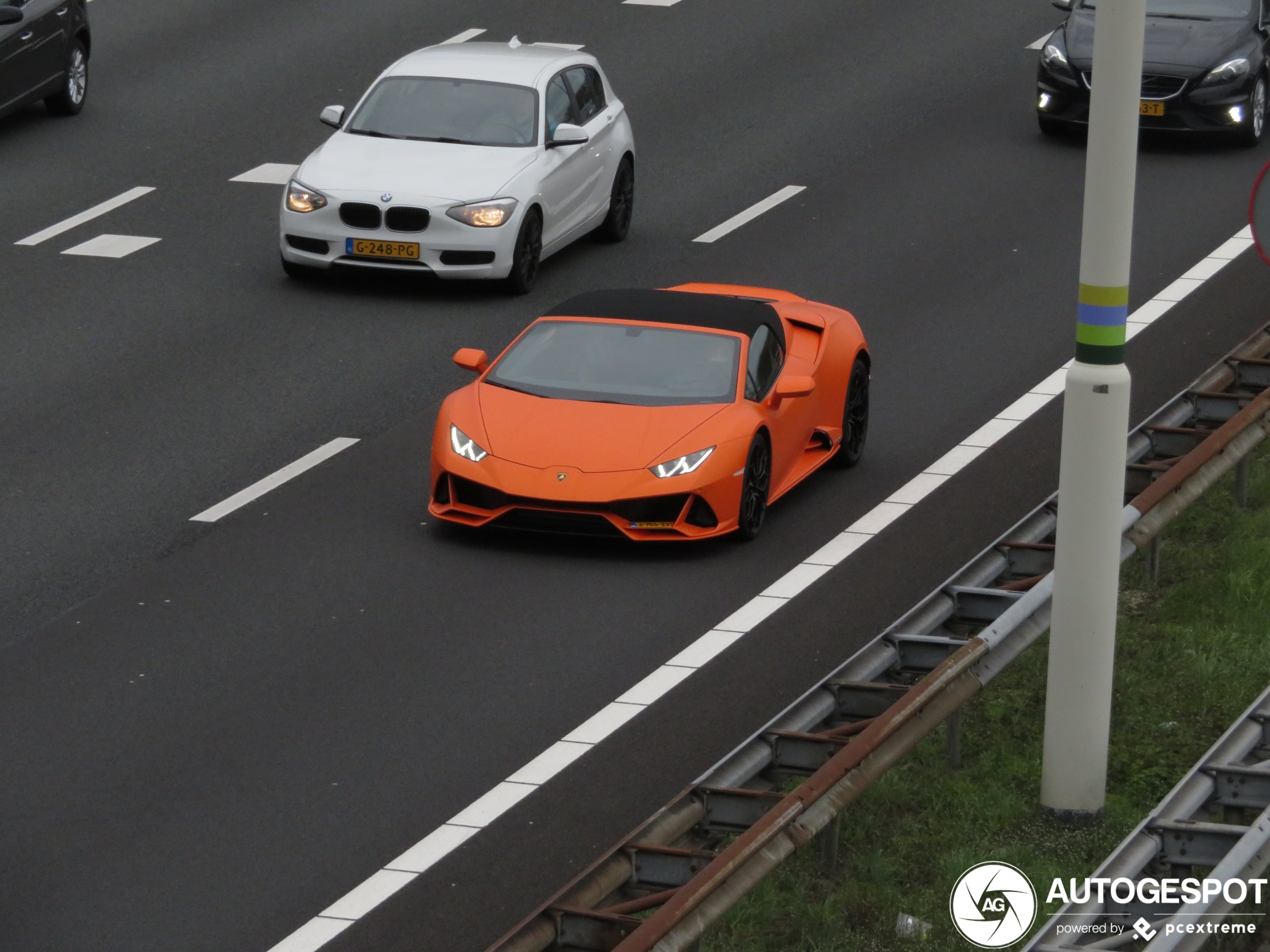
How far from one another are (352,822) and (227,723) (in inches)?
51.8

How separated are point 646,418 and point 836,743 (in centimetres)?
463

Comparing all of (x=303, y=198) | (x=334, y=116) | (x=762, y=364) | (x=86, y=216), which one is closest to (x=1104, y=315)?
(x=762, y=364)

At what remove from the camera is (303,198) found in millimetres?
19297

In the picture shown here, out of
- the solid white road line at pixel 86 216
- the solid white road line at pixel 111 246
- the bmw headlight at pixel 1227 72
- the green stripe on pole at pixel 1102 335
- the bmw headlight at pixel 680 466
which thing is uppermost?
the green stripe on pole at pixel 1102 335

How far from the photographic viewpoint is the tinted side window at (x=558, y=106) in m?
20.5

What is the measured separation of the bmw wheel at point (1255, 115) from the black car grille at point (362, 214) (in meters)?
9.93

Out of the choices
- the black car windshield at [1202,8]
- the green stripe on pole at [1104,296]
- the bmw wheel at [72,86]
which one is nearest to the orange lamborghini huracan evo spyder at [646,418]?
the green stripe on pole at [1104,296]

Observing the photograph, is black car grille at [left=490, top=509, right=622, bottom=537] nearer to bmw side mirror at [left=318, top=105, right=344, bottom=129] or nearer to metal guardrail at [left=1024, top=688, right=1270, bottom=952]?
metal guardrail at [left=1024, top=688, right=1270, bottom=952]

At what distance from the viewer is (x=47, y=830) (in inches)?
393

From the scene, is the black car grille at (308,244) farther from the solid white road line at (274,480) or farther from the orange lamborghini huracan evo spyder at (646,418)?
the orange lamborghini huracan evo spyder at (646,418)

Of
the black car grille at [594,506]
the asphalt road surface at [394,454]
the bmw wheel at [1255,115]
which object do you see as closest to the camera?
the asphalt road surface at [394,454]

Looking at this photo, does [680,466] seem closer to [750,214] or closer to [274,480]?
[274,480]

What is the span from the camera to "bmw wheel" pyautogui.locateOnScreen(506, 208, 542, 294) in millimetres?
19438

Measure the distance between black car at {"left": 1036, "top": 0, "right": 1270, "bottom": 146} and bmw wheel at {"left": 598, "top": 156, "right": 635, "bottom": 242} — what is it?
17.5ft
